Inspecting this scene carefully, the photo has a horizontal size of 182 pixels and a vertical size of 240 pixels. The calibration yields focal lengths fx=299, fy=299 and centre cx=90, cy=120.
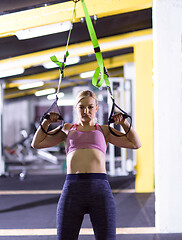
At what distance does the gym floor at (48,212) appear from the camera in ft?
10.7

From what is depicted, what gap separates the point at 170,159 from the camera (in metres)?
3.23

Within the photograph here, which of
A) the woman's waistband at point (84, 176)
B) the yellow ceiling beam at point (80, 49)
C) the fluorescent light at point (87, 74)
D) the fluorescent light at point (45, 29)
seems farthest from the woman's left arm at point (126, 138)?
the fluorescent light at point (87, 74)

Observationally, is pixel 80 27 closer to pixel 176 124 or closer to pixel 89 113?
pixel 176 124

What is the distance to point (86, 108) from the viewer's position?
1.72 meters

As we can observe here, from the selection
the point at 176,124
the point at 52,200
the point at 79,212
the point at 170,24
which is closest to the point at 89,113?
the point at 79,212

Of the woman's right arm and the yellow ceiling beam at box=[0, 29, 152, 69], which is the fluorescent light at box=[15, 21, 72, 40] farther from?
the woman's right arm

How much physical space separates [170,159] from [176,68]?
986mm

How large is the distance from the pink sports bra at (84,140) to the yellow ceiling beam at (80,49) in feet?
13.9

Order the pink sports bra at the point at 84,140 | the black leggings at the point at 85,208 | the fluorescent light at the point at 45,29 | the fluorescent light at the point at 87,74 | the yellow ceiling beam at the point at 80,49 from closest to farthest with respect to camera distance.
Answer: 1. the black leggings at the point at 85,208
2. the pink sports bra at the point at 84,140
3. the fluorescent light at the point at 45,29
4. the yellow ceiling beam at the point at 80,49
5. the fluorescent light at the point at 87,74

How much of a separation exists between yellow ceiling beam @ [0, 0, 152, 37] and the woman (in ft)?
8.73

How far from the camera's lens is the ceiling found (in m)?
4.07

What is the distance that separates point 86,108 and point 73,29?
3.91 meters

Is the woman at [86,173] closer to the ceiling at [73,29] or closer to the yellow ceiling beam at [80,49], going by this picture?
the ceiling at [73,29]

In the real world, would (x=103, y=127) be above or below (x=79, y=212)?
above
